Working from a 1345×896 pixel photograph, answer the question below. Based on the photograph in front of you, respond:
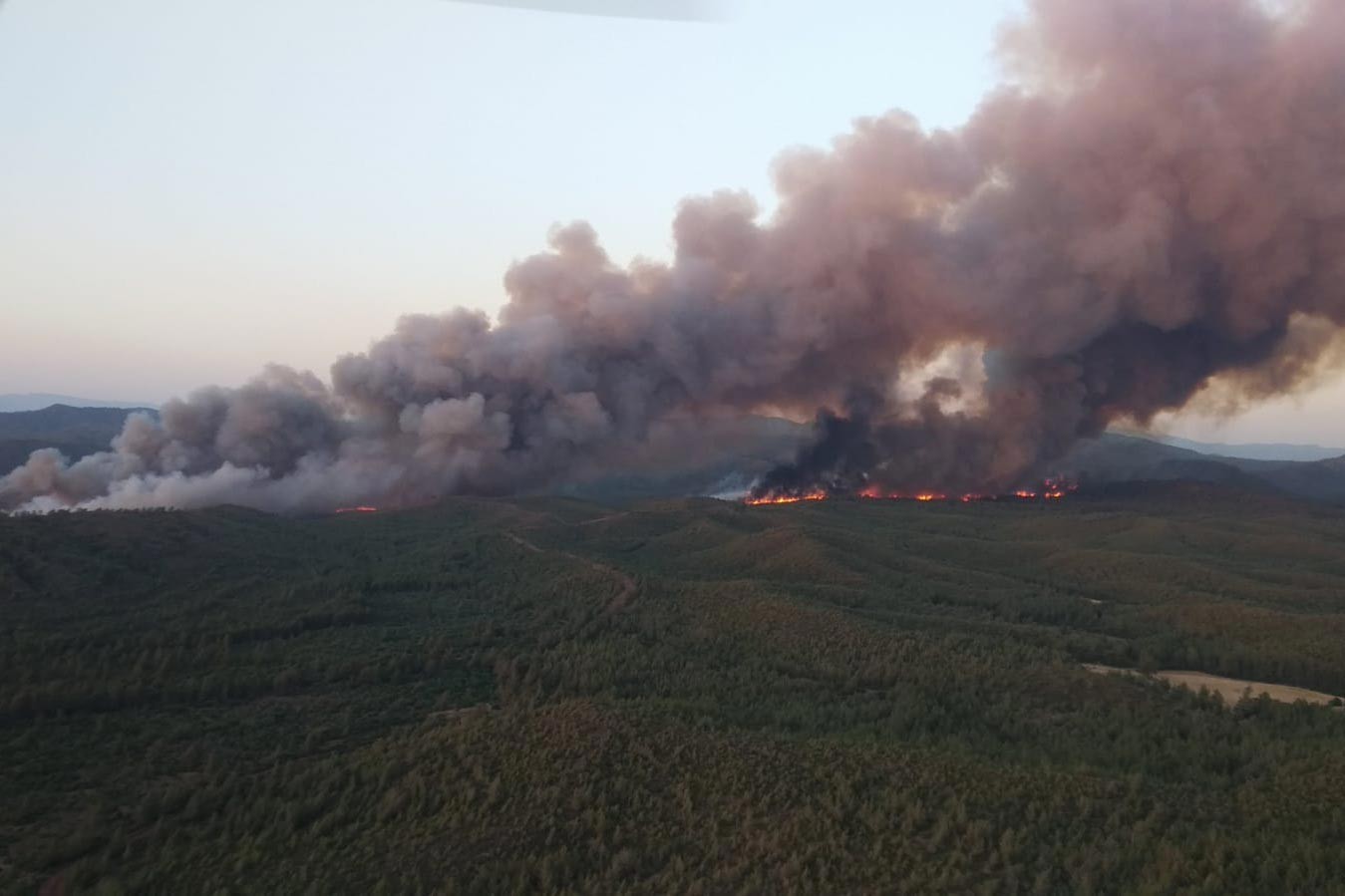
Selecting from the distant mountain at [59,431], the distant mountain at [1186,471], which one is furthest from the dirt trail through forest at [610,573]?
the distant mountain at [1186,471]

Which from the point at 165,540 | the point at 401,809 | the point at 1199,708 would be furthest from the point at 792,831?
the point at 165,540

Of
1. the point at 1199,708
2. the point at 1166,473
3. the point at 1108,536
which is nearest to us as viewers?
the point at 1199,708

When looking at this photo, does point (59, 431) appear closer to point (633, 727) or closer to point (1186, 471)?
point (633, 727)

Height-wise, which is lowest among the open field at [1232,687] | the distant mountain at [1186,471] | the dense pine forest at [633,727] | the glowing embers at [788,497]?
the open field at [1232,687]

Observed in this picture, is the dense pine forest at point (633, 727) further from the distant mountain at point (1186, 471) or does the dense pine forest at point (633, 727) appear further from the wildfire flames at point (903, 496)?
the distant mountain at point (1186, 471)

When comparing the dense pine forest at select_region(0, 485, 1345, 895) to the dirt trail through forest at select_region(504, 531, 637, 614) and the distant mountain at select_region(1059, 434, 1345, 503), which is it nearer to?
the dirt trail through forest at select_region(504, 531, 637, 614)

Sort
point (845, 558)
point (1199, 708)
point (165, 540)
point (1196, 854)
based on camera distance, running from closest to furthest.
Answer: point (1196, 854)
point (1199, 708)
point (165, 540)
point (845, 558)

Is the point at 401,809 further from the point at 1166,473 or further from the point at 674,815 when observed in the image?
the point at 1166,473
